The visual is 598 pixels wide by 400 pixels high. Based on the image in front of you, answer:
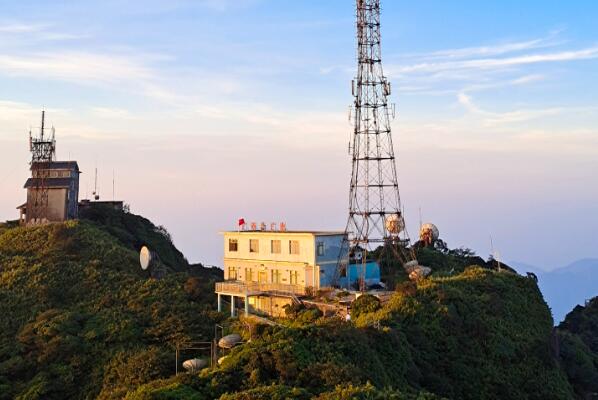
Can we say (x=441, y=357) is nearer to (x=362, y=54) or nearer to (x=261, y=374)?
(x=261, y=374)

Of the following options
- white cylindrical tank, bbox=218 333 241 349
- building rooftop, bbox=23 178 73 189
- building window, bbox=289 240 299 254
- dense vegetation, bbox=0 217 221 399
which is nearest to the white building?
building window, bbox=289 240 299 254

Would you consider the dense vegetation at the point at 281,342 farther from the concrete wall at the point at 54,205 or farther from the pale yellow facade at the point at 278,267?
the concrete wall at the point at 54,205

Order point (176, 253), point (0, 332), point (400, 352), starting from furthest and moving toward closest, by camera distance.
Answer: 1. point (176, 253)
2. point (0, 332)
3. point (400, 352)

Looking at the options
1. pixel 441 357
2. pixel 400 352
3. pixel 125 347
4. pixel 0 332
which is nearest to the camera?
pixel 400 352

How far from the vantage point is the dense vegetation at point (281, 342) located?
80.2ft

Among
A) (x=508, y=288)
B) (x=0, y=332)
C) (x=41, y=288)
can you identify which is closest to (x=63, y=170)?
(x=41, y=288)

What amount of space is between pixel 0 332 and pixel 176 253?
2841 cm

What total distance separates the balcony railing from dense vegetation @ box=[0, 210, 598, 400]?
6.09 ft

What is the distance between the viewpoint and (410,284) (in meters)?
36.5

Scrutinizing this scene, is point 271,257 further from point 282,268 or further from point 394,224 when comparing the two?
point 394,224

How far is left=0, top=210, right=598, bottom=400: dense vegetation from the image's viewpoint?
80.2 feet

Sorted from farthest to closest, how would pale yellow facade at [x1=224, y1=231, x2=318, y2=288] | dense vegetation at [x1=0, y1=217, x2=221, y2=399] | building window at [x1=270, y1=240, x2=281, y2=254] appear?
1. building window at [x1=270, y1=240, x2=281, y2=254]
2. pale yellow facade at [x1=224, y1=231, x2=318, y2=288]
3. dense vegetation at [x1=0, y1=217, x2=221, y2=399]

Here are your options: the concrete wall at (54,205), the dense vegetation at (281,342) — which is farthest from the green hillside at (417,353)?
the concrete wall at (54,205)

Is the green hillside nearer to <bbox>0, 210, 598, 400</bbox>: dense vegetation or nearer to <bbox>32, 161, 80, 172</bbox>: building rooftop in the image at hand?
<bbox>0, 210, 598, 400</bbox>: dense vegetation
